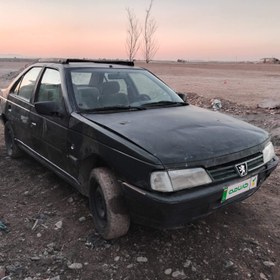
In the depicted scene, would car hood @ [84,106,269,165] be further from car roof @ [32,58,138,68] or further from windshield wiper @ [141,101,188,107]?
car roof @ [32,58,138,68]

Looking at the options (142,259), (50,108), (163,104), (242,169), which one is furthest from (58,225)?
(242,169)

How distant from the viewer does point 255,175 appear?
3.04 metres

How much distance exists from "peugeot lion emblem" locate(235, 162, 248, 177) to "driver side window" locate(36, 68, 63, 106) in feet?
6.30

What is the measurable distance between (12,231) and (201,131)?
2.09 metres

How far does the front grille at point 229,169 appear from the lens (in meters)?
2.74

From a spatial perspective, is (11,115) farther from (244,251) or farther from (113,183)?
(244,251)

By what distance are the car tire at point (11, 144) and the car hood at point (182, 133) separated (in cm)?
235

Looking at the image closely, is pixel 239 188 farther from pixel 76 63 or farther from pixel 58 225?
pixel 76 63

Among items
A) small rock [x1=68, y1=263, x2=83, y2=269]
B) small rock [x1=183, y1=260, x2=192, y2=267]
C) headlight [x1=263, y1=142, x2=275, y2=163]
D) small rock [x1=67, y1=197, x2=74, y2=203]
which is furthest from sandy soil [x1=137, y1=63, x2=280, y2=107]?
small rock [x1=68, y1=263, x2=83, y2=269]

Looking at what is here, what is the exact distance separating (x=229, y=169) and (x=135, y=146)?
2.63 ft

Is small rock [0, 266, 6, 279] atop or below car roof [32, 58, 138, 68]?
below

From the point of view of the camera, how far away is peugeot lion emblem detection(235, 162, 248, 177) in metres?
2.87

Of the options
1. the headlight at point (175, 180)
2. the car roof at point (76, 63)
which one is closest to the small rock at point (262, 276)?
the headlight at point (175, 180)

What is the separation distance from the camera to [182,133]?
2.97 m
